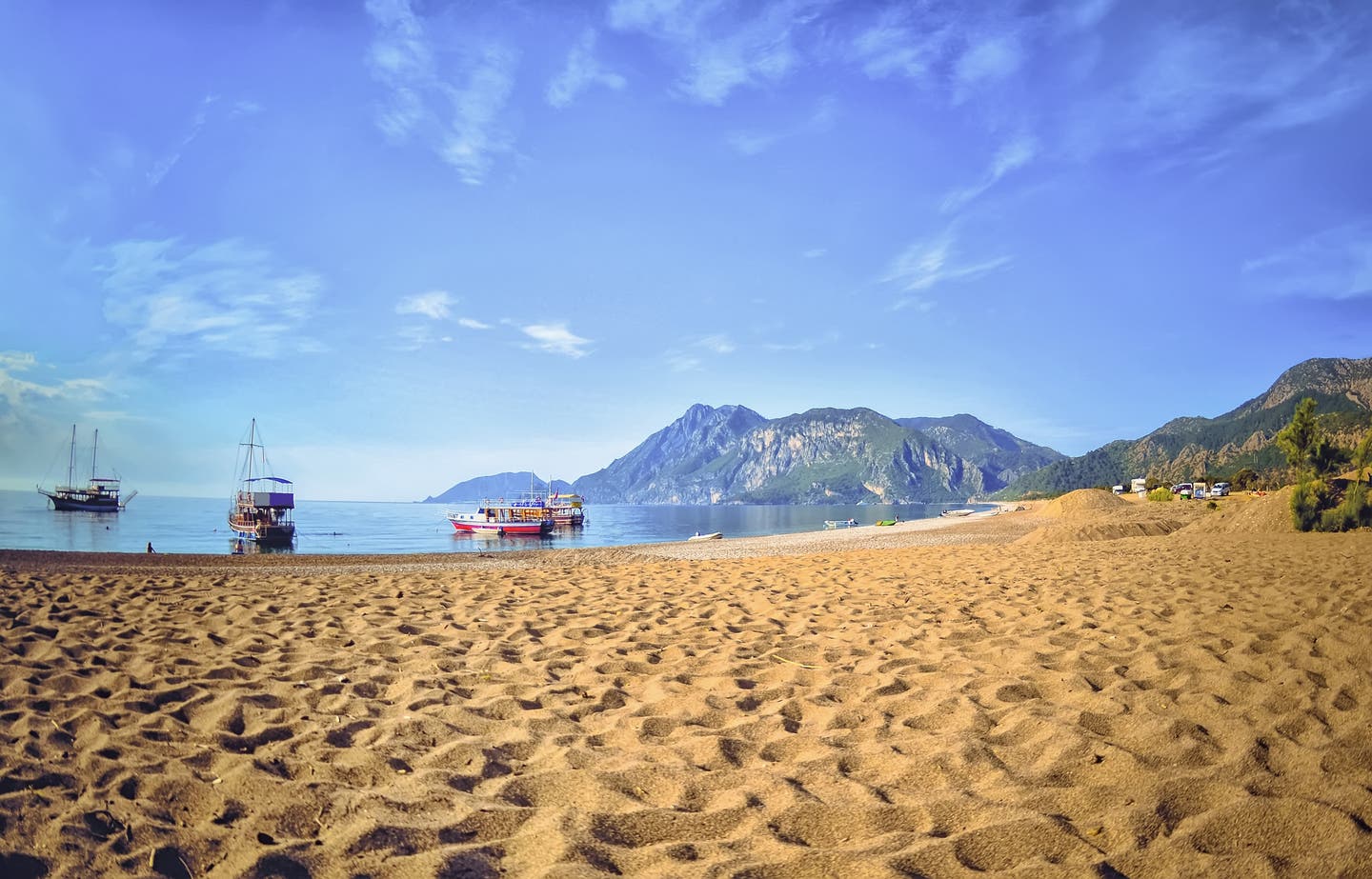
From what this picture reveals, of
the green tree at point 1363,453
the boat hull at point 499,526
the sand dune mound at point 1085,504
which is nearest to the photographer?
the green tree at point 1363,453

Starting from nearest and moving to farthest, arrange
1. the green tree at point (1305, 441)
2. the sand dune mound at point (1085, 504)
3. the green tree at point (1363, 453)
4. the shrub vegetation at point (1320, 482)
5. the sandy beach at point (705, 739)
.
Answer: the sandy beach at point (705, 739), the shrub vegetation at point (1320, 482), the green tree at point (1363, 453), the green tree at point (1305, 441), the sand dune mound at point (1085, 504)

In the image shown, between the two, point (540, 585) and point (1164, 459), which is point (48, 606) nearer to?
point (540, 585)

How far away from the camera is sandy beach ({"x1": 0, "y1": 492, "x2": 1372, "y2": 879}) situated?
243cm

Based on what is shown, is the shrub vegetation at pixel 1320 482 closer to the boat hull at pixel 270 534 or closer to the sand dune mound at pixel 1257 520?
the sand dune mound at pixel 1257 520

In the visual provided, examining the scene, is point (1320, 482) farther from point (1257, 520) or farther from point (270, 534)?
point (270, 534)

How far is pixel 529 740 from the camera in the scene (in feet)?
11.6

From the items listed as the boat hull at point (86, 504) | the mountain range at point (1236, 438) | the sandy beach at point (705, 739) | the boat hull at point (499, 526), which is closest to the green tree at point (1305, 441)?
the sandy beach at point (705, 739)

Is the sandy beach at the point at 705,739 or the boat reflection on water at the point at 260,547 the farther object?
the boat reflection on water at the point at 260,547

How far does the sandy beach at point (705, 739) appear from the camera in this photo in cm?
243

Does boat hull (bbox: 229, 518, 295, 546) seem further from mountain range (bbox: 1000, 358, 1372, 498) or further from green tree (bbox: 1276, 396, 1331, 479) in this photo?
mountain range (bbox: 1000, 358, 1372, 498)

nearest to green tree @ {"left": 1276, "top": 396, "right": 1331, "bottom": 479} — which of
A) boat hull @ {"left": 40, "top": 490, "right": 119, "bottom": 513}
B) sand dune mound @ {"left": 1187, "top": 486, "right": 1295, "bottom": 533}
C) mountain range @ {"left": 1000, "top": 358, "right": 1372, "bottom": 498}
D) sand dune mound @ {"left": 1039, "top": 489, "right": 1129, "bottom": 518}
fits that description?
sand dune mound @ {"left": 1187, "top": 486, "right": 1295, "bottom": 533}

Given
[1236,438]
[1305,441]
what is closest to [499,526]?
[1305,441]

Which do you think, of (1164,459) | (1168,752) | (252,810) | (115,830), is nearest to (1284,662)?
(1168,752)

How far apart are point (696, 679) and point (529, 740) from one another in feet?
4.63
